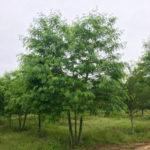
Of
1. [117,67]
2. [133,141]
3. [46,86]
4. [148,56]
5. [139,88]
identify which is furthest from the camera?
[148,56]

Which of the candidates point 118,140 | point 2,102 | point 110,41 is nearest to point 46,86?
point 110,41

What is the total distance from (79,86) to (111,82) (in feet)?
6.00

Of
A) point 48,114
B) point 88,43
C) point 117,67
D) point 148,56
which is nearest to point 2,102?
point 48,114

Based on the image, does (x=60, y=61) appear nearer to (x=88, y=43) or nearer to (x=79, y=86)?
(x=79, y=86)

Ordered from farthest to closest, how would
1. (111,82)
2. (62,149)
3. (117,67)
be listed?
(62,149) → (117,67) → (111,82)

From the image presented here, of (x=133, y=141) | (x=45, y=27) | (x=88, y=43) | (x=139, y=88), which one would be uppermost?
(x=45, y=27)

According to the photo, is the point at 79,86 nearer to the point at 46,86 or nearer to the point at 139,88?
the point at 46,86

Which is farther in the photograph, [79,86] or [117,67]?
[117,67]

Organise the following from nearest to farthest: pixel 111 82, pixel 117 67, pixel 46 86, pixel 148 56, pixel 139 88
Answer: pixel 46 86, pixel 111 82, pixel 117 67, pixel 139 88, pixel 148 56

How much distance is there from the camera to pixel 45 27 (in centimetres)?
1017

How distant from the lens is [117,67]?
9.38 meters

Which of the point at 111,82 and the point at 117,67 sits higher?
the point at 117,67

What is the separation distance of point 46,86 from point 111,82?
3633 mm

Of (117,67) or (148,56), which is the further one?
(148,56)
